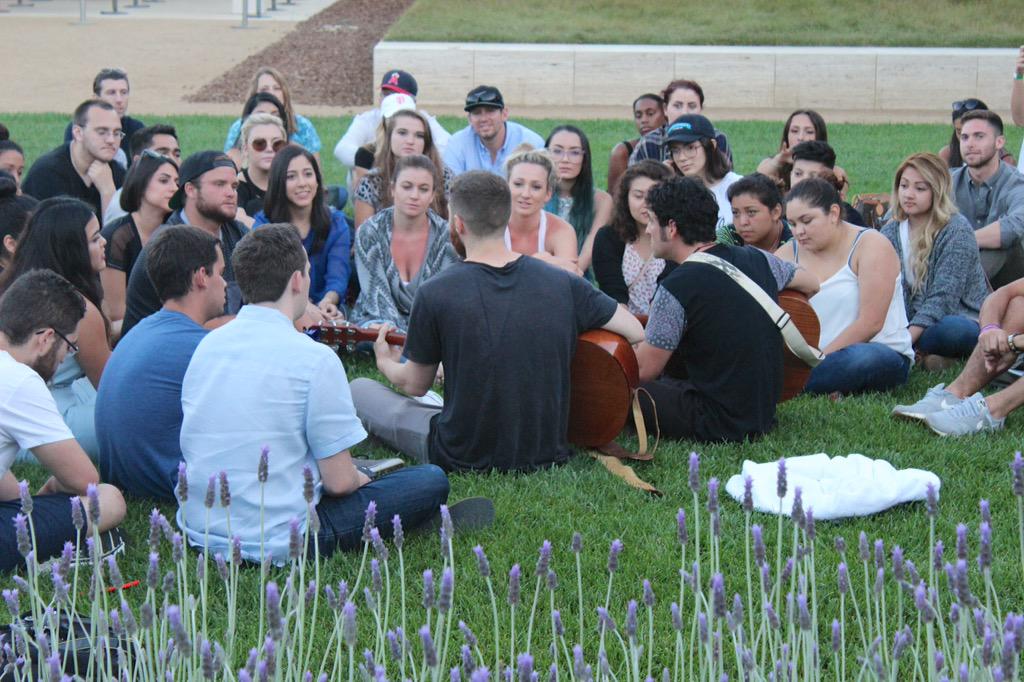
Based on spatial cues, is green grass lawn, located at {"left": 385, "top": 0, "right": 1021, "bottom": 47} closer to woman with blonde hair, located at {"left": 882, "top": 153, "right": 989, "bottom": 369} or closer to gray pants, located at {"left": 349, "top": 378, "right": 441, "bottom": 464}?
woman with blonde hair, located at {"left": 882, "top": 153, "right": 989, "bottom": 369}

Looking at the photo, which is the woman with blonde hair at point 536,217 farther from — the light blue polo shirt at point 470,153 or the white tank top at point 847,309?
the light blue polo shirt at point 470,153

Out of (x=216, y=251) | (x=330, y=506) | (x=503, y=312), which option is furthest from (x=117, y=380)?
(x=503, y=312)

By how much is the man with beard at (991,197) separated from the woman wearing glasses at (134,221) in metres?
5.21

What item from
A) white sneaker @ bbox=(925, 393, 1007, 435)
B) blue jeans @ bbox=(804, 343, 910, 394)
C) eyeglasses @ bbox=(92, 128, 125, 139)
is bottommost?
white sneaker @ bbox=(925, 393, 1007, 435)

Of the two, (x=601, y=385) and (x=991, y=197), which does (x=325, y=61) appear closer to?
(x=991, y=197)

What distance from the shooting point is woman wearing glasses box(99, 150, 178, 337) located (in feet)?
26.4

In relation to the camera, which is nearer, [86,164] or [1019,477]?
[1019,477]

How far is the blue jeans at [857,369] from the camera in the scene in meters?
7.62

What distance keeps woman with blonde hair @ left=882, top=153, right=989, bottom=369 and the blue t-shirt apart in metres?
4.51

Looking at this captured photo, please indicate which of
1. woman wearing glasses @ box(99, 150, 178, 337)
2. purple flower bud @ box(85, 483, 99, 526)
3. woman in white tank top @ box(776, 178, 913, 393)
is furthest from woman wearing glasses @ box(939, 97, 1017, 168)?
purple flower bud @ box(85, 483, 99, 526)

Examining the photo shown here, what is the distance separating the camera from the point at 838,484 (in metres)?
5.92

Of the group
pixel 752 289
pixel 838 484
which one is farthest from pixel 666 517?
pixel 752 289

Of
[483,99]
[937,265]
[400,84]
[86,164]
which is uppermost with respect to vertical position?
[400,84]

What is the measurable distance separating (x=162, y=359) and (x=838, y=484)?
9.60 ft
